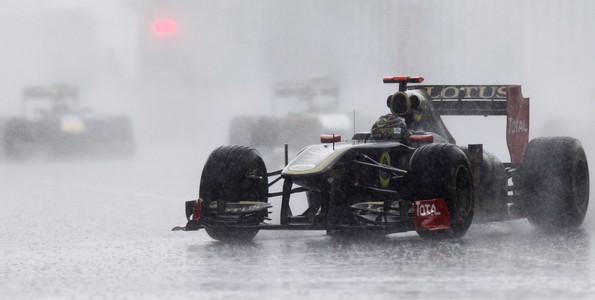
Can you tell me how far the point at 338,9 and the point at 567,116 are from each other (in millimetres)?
8799

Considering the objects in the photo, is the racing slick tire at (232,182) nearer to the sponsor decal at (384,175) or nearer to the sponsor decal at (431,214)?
the sponsor decal at (384,175)

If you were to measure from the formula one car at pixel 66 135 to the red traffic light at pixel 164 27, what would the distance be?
4.02 metres

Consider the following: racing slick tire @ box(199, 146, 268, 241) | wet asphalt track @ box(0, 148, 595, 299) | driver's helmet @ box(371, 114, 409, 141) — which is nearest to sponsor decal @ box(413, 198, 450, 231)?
wet asphalt track @ box(0, 148, 595, 299)

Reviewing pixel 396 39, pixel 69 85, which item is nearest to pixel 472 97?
pixel 396 39

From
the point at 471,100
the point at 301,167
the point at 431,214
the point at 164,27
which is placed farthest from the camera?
the point at 164,27

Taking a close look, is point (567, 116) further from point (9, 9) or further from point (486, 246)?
point (486, 246)

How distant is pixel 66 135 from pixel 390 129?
26.1 meters

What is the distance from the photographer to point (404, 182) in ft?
42.4

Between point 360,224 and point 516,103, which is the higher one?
point 516,103

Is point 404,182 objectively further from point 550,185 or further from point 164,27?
point 164,27

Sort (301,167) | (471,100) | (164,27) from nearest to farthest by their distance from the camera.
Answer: (301,167) < (471,100) < (164,27)

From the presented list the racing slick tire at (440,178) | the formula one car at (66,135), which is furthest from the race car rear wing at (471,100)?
the formula one car at (66,135)

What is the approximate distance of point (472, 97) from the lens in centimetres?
1567

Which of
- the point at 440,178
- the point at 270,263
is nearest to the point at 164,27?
the point at 440,178
